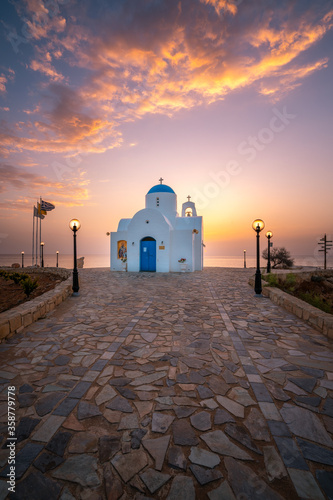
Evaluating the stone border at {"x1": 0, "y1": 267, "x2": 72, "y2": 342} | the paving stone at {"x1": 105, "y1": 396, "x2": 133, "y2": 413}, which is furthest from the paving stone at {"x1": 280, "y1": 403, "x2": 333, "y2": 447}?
the stone border at {"x1": 0, "y1": 267, "x2": 72, "y2": 342}

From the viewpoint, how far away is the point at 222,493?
1.87m

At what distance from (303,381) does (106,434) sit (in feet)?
9.58

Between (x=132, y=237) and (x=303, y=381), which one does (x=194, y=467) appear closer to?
(x=303, y=381)

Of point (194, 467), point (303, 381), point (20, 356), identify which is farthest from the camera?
point (20, 356)

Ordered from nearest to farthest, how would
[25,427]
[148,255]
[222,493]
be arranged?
[222,493], [25,427], [148,255]

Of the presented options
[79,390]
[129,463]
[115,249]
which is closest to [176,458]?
[129,463]

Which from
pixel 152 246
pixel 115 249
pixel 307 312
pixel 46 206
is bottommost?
pixel 307 312

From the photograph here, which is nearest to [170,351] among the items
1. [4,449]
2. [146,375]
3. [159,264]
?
[146,375]

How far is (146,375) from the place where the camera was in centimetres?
365

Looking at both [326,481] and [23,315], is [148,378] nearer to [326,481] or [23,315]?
[326,481]

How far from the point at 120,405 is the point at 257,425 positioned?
1.69 m

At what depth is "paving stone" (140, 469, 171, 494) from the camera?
191cm

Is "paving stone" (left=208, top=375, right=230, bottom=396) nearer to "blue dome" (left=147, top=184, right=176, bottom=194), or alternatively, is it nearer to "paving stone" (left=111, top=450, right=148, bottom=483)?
"paving stone" (left=111, top=450, right=148, bottom=483)

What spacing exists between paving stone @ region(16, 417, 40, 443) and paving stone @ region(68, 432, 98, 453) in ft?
1.79
